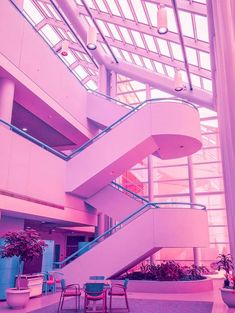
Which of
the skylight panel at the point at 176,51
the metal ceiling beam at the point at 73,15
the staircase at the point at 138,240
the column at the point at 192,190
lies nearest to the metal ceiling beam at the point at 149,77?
the metal ceiling beam at the point at 73,15

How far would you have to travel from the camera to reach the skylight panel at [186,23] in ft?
42.6

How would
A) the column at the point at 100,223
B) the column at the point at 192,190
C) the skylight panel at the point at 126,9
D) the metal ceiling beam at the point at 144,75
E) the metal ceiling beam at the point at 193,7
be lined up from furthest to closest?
the metal ceiling beam at the point at 144,75, the column at the point at 100,223, the column at the point at 192,190, the skylight panel at the point at 126,9, the metal ceiling beam at the point at 193,7

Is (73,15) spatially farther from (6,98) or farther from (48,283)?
(48,283)

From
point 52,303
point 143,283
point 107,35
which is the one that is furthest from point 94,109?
point 52,303

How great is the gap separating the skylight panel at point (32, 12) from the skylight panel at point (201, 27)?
8.94 meters

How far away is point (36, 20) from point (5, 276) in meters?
14.0

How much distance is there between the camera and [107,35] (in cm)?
1833

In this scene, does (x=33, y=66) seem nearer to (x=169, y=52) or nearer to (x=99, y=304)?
(x=169, y=52)

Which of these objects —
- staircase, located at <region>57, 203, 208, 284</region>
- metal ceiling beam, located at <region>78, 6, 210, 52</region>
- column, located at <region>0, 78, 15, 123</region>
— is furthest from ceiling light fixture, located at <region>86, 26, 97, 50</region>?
staircase, located at <region>57, 203, 208, 284</region>

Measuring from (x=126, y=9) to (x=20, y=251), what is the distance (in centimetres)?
1146

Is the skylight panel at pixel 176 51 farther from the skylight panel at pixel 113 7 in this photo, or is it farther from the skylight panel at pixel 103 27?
the skylight panel at pixel 103 27

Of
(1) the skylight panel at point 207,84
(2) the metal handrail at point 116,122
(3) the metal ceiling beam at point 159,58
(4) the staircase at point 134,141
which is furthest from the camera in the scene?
(1) the skylight panel at point 207,84

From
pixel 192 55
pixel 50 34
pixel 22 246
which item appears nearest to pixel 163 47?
pixel 192 55

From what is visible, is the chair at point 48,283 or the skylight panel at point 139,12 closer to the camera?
the chair at point 48,283
